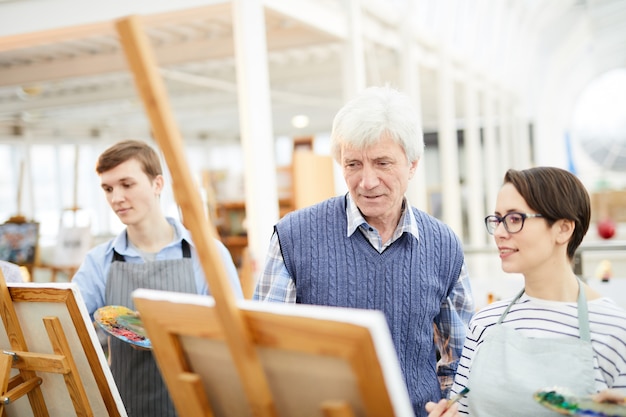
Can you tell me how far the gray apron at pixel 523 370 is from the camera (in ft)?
Result: 5.23

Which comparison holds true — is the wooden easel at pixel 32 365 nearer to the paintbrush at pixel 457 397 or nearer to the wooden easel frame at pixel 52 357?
the wooden easel frame at pixel 52 357

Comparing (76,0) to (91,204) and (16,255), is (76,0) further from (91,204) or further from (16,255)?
(91,204)

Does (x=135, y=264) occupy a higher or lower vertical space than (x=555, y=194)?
lower

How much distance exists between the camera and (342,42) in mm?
5996

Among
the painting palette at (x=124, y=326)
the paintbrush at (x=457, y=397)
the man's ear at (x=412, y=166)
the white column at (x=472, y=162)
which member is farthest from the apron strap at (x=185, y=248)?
the white column at (x=472, y=162)

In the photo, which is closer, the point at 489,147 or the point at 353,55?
the point at 353,55

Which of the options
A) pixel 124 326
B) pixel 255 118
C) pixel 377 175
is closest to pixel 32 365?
pixel 124 326

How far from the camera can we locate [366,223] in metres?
1.93

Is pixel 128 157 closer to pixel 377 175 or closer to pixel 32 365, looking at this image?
pixel 32 365

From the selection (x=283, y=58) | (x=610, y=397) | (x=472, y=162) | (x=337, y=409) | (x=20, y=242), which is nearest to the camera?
(x=337, y=409)

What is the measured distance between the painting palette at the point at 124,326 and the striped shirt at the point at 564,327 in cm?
95

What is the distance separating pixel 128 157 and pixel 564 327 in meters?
1.58

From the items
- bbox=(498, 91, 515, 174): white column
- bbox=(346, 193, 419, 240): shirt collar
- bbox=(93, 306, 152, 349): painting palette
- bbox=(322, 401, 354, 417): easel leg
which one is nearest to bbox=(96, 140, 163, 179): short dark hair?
bbox=(93, 306, 152, 349): painting palette

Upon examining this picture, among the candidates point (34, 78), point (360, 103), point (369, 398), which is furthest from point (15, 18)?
point (369, 398)
